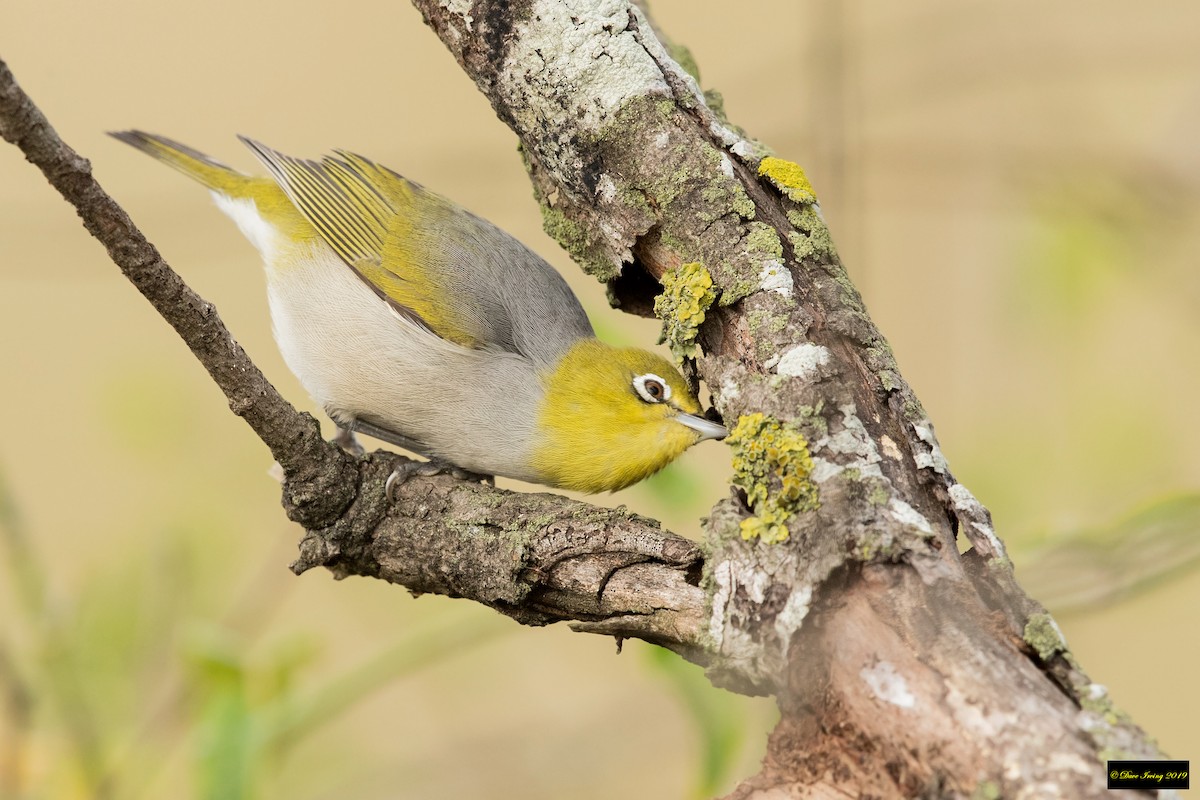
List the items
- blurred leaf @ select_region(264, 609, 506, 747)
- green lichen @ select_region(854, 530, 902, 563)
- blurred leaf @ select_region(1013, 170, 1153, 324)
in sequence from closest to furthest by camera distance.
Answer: green lichen @ select_region(854, 530, 902, 563) < blurred leaf @ select_region(264, 609, 506, 747) < blurred leaf @ select_region(1013, 170, 1153, 324)

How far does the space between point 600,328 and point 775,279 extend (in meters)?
1.60

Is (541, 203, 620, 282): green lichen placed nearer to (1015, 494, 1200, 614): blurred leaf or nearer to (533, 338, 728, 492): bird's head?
(533, 338, 728, 492): bird's head

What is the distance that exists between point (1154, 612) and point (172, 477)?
5417 millimetres

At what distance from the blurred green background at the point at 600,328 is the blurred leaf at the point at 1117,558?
0.01 m

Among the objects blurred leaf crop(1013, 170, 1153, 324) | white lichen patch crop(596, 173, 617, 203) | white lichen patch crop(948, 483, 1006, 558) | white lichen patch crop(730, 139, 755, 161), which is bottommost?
Answer: white lichen patch crop(948, 483, 1006, 558)

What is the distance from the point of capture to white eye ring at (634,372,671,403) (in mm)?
3590

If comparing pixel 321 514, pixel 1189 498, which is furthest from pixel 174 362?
pixel 1189 498

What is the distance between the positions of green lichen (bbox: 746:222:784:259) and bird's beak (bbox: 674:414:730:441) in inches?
38.6

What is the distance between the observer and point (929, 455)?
2.30 meters

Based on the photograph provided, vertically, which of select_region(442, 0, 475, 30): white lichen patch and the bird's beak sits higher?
select_region(442, 0, 475, 30): white lichen patch

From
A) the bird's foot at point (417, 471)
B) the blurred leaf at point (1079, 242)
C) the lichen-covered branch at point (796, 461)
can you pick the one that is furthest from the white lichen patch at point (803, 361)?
the blurred leaf at point (1079, 242)

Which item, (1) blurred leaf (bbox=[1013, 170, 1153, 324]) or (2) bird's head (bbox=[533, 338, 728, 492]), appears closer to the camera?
(2) bird's head (bbox=[533, 338, 728, 492])

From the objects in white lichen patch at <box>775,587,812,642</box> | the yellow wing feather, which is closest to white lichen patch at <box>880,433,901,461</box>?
white lichen patch at <box>775,587,812,642</box>

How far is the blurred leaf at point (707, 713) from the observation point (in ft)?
10.4
